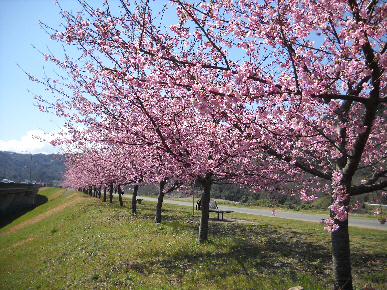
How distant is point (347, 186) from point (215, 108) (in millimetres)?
3816

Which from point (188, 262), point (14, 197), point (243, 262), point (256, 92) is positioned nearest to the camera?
point (256, 92)

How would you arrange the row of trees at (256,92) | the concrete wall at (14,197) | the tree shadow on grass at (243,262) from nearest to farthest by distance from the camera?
1. the row of trees at (256,92)
2. the tree shadow on grass at (243,262)
3. the concrete wall at (14,197)

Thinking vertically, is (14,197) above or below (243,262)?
below

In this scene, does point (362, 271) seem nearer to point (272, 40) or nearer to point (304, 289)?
point (304, 289)

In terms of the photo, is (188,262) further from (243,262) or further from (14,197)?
(14,197)

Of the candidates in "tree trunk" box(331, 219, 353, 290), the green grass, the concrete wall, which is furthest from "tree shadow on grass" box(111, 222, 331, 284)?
the concrete wall

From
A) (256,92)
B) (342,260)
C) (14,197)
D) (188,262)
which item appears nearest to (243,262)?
(188,262)

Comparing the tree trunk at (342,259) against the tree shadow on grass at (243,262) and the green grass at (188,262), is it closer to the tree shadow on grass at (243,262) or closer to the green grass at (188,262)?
the green grass at (188,262)

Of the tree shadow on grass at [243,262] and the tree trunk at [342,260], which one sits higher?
the tree trunk at [342,260]

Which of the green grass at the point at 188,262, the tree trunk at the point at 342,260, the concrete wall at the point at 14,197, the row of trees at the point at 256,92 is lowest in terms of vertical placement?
the concrete wall at the point at 14,197

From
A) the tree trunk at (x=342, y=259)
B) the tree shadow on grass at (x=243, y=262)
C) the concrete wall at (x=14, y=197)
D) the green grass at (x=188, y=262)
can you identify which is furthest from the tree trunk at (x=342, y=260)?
the concrete wall at (x=14, y=197)

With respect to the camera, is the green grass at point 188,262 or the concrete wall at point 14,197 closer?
the green grass at point 188,262

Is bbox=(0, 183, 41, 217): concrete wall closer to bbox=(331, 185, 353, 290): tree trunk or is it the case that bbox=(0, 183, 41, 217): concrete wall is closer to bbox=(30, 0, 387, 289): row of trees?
bbox=(30, 0, 387, 289): row of trees

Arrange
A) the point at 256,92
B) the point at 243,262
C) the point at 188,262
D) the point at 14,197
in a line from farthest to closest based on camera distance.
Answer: the point at 14,197 < the point at 188,262 < the point at 243,262 < the point at 256,92
